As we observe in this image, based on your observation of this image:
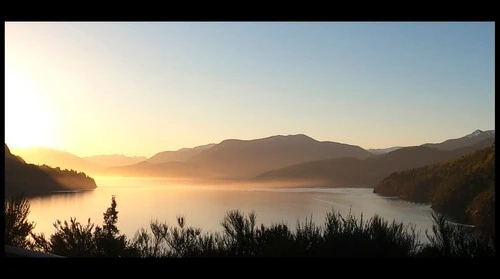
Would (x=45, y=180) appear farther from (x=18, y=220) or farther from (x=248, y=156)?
(x=248, y=156)

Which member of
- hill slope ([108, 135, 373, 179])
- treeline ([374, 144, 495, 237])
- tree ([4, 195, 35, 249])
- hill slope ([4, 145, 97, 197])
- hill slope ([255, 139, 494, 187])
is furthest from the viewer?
hill slope ([108, 135, 373, 179])

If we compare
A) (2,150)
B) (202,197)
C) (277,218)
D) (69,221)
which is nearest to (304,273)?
(2,150)

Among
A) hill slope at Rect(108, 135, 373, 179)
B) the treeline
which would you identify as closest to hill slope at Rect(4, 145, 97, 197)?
hill slope at Rect(108, 135, 373, 179)

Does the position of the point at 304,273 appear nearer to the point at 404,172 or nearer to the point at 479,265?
the point at 479,265

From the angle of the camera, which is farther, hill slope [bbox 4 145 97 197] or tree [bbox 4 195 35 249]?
hill slope [bbox 4 145 97 197]

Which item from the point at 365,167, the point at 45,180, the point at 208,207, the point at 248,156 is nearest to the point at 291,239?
the point at 208,207

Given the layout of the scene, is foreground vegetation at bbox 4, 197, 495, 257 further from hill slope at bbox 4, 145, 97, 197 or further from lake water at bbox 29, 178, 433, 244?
hill slope at bbox 4, 145, 97, 197
